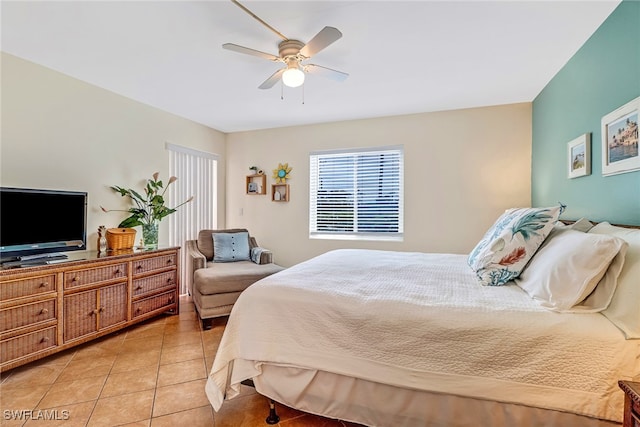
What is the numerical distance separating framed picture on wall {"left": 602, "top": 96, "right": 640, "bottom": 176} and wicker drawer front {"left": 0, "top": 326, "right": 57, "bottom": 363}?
156 inches

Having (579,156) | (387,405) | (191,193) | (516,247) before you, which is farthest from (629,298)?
(191,193)

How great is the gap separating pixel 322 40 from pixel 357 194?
2.64 m

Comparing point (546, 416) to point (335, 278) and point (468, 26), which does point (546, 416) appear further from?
point (468, 26)

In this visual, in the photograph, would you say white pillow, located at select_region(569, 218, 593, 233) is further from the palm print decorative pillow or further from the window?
the window

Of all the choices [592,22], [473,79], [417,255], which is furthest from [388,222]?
[592,22]

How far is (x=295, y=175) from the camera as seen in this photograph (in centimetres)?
453

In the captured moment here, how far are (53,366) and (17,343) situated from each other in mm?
312

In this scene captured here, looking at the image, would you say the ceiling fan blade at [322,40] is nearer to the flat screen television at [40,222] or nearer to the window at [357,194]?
the window at [357,194]

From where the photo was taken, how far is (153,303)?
3123 millimetres

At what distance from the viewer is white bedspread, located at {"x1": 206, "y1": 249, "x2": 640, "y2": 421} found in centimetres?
116

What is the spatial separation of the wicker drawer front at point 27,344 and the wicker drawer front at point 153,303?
69 cm

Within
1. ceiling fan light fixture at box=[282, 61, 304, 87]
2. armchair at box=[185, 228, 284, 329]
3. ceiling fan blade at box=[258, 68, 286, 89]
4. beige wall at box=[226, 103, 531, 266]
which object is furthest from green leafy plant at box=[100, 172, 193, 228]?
ceiling fan light fixture at box=[282, 61, 304, 87]

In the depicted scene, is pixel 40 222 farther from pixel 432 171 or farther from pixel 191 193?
Answer: pixel 432 171

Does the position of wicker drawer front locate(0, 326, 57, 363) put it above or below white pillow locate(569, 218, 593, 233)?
below
